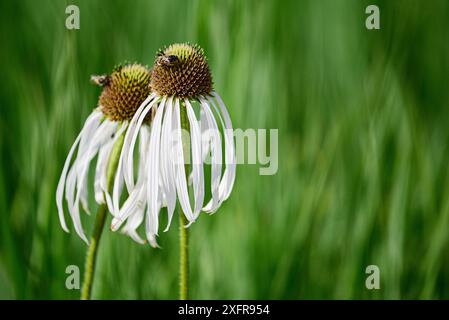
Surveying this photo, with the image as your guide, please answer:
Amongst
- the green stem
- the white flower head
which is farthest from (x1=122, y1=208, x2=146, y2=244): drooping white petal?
the green stem

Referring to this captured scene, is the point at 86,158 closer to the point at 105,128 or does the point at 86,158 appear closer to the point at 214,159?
the point at 105,128

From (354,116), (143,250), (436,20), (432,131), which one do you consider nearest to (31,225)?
(143,250)

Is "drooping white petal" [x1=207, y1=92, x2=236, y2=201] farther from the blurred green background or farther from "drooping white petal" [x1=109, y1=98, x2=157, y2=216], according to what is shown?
the blurred green background

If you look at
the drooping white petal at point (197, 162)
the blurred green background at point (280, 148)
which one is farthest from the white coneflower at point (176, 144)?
the blurred green background at point (280, 148)

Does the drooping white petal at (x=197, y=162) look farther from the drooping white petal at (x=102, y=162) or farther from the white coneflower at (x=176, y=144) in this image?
the drooping white petal at (x=102, y=162)

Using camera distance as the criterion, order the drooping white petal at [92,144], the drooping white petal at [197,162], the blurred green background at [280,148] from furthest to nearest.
Answer: the blurred green background at [280,148]
the drooping white petal at [92,144]
the drooping white petal at [197,162]

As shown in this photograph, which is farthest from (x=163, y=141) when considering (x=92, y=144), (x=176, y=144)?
(x=92, y=144)
